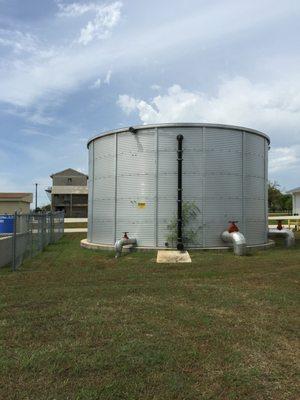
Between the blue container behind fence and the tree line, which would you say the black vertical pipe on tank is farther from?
the tree line

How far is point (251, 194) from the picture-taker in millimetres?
17531

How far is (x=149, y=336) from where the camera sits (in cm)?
555

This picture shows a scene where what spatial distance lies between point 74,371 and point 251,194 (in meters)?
14.1

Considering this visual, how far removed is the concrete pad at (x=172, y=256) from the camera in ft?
44.0

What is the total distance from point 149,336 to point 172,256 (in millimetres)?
8591

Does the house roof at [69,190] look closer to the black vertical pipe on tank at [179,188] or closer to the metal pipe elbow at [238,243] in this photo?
the black vertical pipe on tank at [179,188]

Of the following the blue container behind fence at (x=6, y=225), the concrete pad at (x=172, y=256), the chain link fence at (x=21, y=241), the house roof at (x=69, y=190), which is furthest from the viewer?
the house roof at (x=69, y=190)

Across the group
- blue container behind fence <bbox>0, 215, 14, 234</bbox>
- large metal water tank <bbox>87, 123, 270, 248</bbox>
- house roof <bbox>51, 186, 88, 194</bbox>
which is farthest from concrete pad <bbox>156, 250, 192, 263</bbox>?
house roof <bbox>51, 186, 88, 194</bbox>

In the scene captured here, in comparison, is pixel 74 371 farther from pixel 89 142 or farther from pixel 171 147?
pixel 89 142

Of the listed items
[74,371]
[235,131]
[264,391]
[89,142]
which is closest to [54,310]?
[74,371]

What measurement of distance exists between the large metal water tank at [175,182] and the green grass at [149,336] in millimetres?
5925

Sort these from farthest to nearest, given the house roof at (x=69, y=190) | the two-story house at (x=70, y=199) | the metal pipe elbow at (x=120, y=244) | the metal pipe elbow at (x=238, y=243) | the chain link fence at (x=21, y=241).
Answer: the house roof at (x=69, y=190)
the two-story house at (x=70, y=199)
the metal pipe elbow at (x=120, y=244)
the metal pipe elbow at (x=238, y=243)
the chain link fence at (x=21, y=241)

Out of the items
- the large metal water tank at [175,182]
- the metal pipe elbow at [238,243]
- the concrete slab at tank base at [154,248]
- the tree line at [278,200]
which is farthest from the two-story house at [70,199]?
the metal pipe elbow at [238,243]

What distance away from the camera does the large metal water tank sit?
16297mm
